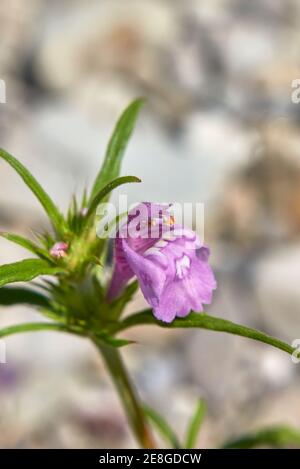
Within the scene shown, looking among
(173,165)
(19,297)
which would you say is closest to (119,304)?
(19,297)

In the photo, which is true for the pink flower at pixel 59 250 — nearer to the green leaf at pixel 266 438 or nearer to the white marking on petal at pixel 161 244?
the white marking on petal at pixel 161 244

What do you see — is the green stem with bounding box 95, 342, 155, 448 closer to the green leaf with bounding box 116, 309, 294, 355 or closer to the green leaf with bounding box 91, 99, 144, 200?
the green leaf with bounding box 116, 309, 294, 355

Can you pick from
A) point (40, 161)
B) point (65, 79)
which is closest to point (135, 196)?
point (40, 161)

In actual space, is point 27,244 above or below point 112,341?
above

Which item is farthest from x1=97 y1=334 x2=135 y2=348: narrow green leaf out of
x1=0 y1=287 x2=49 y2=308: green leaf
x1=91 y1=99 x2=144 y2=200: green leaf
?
x1=91 y1=99 x2=144 y2=200: green leaf

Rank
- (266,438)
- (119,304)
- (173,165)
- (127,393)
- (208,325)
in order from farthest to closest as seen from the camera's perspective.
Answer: (173,165) < (266,438) < (127,393) < (119,304) < (208,325)

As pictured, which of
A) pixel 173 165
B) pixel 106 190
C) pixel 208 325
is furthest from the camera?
pixel 173 165

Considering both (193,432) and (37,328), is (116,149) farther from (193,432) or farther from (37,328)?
(193,432)
